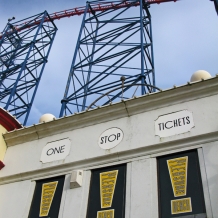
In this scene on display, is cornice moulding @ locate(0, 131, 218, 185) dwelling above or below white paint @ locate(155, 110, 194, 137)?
below

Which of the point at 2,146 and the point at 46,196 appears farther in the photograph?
the point at 2,146

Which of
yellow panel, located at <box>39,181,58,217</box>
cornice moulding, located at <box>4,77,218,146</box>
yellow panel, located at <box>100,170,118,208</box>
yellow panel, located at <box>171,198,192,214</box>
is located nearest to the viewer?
yellow panel, located at <box>171,198,192,214</box>

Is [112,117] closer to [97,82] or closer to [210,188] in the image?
[210,188]

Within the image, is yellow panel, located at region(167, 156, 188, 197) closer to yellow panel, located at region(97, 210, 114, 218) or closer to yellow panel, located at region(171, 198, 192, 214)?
yellow panel, located at region(171, 198, 192, 214)

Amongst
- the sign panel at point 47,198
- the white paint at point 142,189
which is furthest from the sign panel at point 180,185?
the sign panel at point 47,198

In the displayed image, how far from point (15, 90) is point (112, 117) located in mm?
13352

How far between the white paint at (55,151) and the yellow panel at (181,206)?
9.08 ft

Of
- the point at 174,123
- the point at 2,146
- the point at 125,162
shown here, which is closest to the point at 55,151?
the point at 2,146

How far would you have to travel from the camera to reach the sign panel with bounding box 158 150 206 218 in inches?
222

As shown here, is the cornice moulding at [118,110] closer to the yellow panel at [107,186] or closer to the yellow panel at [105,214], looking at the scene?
the yellow panel at [107,186]

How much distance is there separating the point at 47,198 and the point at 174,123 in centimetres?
296

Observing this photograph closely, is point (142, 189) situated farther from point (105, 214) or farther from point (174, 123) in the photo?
point (174, 123)

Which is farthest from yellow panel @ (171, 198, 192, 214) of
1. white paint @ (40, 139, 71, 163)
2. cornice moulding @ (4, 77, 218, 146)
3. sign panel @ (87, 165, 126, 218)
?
white paint @ (40, 139, 71, 163)

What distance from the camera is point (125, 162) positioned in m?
6.79
